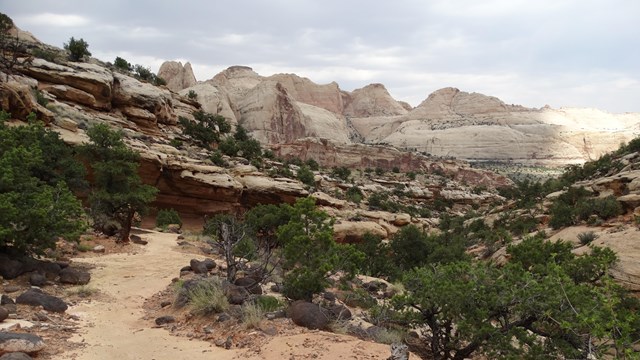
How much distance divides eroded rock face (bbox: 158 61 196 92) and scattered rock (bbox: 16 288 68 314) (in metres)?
94.1

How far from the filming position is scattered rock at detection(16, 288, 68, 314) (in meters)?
6.94

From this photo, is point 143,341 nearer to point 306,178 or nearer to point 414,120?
point 306,178

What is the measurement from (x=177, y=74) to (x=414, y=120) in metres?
71.2

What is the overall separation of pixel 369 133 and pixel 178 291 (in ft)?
417

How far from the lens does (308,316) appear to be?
6.86 metres

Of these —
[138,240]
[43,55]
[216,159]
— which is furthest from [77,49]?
[138,240]

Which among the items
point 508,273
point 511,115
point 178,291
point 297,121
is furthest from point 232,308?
point 511,115

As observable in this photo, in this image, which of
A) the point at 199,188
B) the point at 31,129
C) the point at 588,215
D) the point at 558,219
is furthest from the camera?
the point at 199,188

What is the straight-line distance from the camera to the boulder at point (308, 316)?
6.80 m

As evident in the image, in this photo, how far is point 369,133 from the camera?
133 metres

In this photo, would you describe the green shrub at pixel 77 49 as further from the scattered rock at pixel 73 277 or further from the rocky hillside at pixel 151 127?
the scattered rock at pixel 73 277

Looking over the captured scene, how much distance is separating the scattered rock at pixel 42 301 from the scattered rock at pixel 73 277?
70.4 inches

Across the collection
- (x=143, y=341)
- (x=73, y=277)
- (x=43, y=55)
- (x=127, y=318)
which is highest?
(x=43, y=55)

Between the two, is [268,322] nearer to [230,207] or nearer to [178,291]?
[178,291]
